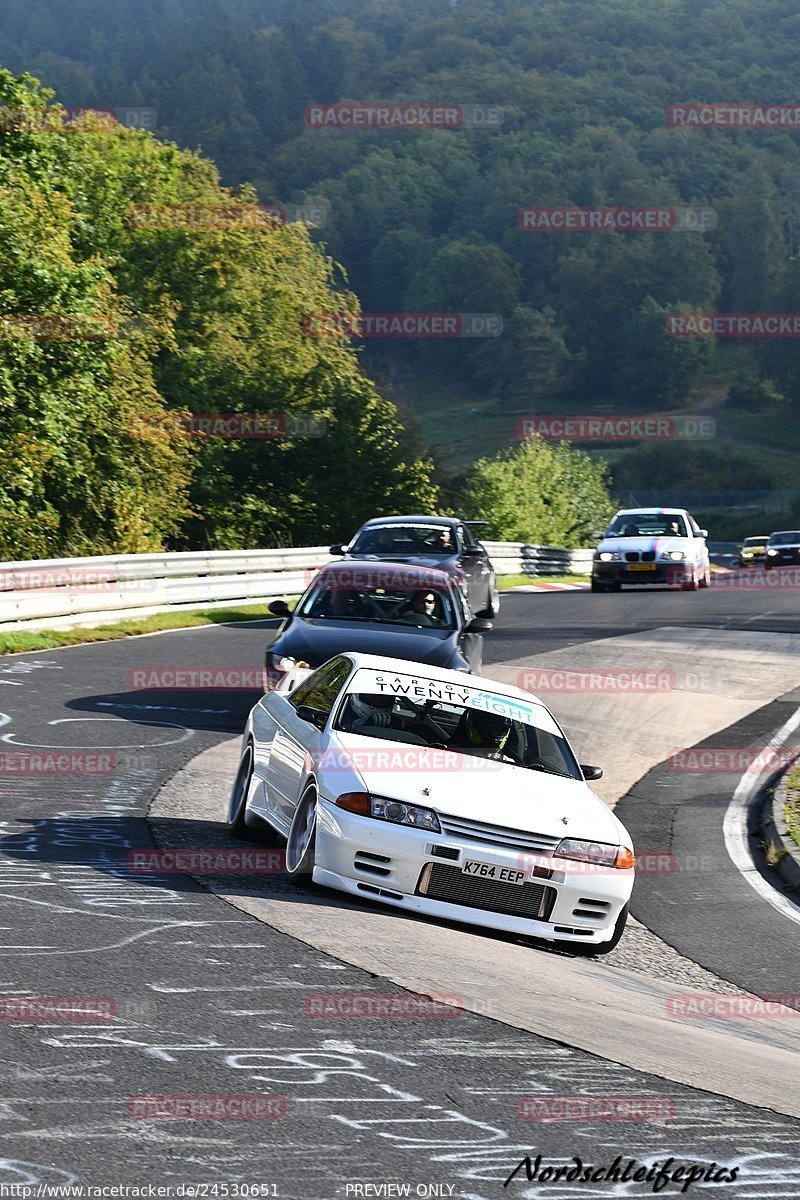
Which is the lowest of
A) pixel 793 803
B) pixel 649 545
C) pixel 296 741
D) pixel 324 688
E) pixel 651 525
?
pixel 793 803

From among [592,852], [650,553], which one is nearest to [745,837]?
[592,852]

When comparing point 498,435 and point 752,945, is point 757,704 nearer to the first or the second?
point 752,945

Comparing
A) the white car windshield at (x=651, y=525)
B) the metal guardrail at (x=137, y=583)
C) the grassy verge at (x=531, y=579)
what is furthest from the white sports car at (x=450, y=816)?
the grassy verge at (x=531, y=579)

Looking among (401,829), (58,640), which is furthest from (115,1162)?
(58,640)

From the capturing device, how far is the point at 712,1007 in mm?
7535

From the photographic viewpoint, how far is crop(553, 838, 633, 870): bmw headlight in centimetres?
820

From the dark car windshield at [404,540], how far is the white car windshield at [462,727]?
11561 millimetres

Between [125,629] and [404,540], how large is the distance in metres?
4.15

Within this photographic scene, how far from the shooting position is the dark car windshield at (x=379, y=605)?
14.1 meters

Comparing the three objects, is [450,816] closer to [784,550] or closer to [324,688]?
[324,688]

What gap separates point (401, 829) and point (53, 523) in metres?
25.7

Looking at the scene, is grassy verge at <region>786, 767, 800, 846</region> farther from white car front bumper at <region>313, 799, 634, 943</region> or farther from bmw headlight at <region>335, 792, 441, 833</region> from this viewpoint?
bmw headlight at <region>335, 792, 441, 833</region>

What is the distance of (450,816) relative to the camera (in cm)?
811

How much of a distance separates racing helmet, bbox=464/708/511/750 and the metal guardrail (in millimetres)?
12292
